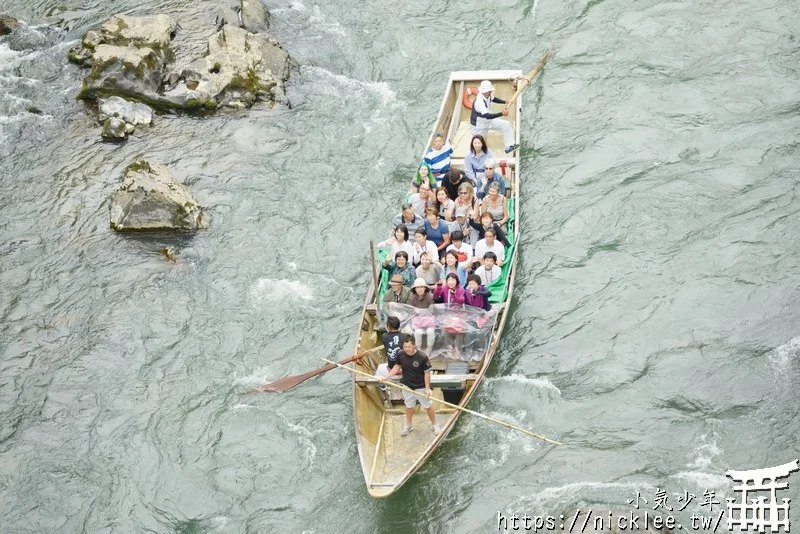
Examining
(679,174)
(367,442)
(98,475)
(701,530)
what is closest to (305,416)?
(367,442)

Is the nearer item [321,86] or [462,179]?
[462,179]

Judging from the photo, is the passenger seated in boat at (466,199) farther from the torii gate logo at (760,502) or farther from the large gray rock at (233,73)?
the large gray rock at (233,73)

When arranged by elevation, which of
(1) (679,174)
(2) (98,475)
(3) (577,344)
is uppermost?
(1) (679,174)

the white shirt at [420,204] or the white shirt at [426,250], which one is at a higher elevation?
the white shirt at [420,204]

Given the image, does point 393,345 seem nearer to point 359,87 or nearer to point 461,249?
point 461,249

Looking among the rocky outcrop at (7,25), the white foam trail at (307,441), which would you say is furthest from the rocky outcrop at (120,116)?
the white foam trail at (307,441)

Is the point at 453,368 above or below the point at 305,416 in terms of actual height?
above

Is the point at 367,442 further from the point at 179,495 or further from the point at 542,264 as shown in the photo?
the point at 542,264

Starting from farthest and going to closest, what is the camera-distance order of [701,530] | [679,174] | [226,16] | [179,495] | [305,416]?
[226,16], [679,174], [305,416], [179,495], [701,530]
